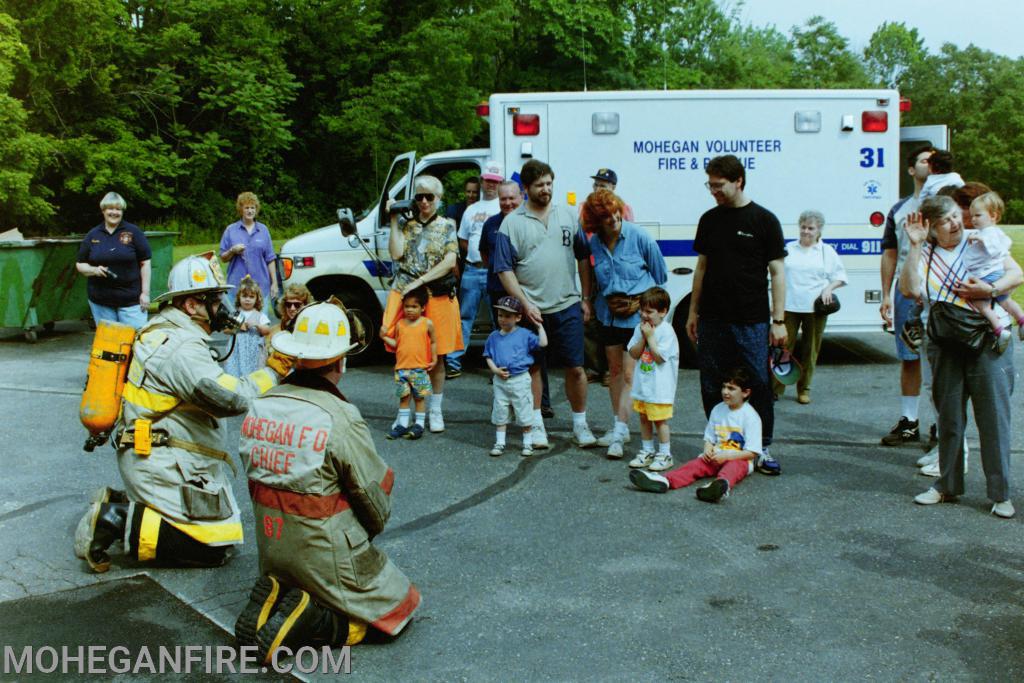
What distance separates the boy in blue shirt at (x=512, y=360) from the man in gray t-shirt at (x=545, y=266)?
97mm

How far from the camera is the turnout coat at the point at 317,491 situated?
13.3 feet

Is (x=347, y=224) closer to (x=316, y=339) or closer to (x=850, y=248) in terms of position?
(x=850, y=248)

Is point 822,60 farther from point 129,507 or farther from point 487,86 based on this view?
point 129,507

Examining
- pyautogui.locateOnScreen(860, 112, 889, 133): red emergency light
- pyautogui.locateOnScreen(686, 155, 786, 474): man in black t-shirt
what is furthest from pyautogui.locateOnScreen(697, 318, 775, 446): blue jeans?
pyautogui.locateOnScreen(860, 112, 889, 133): red emergency light

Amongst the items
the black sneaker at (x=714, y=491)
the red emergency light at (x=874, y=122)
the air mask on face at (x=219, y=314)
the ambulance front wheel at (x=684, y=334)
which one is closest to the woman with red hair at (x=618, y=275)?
the black sneaker at (x=714, y=491)

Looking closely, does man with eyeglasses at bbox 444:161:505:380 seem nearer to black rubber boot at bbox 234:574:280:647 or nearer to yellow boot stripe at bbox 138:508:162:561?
yellow boot stripe at bbox 138:508:162:561

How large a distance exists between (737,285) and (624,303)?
907 mm

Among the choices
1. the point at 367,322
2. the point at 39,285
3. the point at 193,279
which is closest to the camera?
the point at 193,279

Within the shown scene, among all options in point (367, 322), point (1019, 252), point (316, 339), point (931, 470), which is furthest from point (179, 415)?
point (1019, 252)

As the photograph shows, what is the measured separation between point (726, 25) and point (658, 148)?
2632 centimetres

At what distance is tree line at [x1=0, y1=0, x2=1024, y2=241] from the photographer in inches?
798

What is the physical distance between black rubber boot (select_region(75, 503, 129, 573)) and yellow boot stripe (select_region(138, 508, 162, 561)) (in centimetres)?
13

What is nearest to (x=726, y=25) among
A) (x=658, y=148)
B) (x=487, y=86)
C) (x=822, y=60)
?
(x=487, y=86)

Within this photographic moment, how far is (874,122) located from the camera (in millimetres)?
10203
